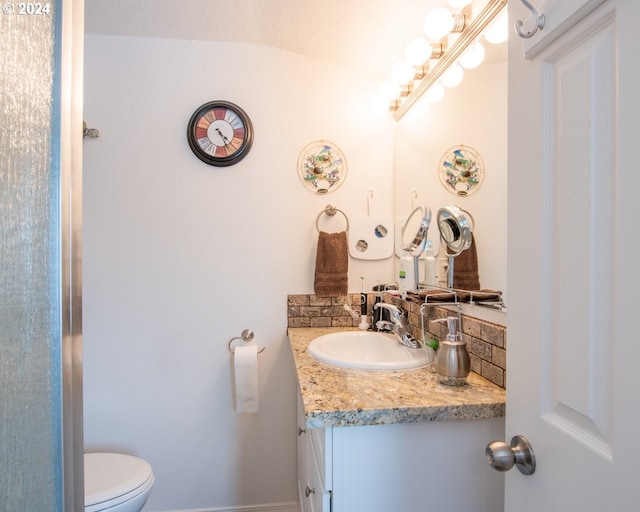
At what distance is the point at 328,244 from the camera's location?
5.53 feet

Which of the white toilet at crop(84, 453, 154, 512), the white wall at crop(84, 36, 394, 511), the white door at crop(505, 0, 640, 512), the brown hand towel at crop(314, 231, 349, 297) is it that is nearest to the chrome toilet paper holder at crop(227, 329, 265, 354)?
the white wall at crop(84, 36, 394, 511)

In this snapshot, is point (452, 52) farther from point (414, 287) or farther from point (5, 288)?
point (5, 288)

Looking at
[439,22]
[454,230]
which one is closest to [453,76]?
[439,22]

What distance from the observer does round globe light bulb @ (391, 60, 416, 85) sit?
4.95 feet

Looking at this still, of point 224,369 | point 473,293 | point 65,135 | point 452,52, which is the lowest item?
point 224,369

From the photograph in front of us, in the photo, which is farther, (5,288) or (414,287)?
(414,287)

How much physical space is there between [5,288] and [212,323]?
131 centimetres

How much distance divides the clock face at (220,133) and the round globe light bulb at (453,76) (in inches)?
35.1

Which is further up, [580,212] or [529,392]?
[580,212]

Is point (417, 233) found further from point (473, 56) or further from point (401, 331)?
point (473, 56)

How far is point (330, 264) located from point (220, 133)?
825mm

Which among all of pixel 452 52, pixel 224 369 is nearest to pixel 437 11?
pixel 452 52

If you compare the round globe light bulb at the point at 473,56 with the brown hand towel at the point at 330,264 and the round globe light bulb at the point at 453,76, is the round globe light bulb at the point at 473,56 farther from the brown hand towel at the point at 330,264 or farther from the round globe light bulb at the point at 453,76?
the brown hand towel at the point at 330,264

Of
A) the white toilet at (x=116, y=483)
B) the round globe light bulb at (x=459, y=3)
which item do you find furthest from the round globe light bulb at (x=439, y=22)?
the white toilet at (x=116, y=483)
